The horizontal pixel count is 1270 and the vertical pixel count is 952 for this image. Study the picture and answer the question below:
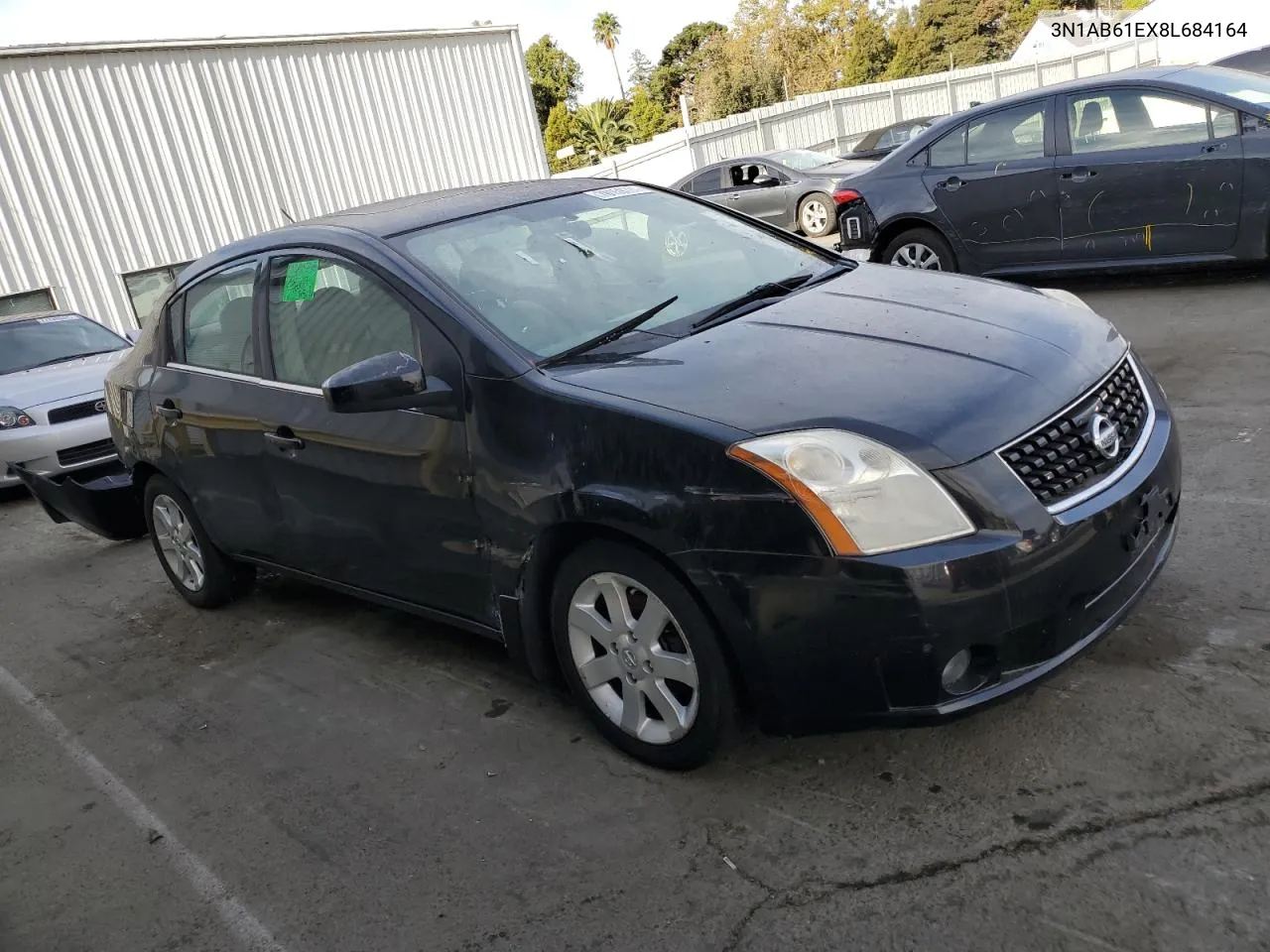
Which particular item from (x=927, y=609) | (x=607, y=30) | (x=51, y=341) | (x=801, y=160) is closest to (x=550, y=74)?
(x=607, y=30)

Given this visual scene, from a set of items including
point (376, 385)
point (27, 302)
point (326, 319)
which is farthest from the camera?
point (27, 302)

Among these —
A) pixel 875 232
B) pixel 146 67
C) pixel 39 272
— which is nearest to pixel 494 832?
pixel 875 232

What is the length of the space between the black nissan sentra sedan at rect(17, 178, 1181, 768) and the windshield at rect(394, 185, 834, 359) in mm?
13

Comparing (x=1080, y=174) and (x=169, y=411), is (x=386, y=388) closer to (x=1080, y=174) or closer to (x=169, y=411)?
(x=169, y=411)

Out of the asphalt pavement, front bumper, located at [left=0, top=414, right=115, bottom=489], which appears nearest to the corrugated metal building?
front bumper, located at [left=0, top=414, right=115, bottom=489]

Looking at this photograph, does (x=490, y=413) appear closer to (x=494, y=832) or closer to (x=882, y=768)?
(x=494, y=832)

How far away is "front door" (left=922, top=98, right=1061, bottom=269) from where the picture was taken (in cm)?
788

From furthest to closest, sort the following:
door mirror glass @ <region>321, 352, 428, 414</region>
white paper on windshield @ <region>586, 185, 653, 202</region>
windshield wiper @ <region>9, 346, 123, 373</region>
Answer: windshield wiper @ <region>9, 346, 123, 373</region> → white paper on windshield @ <region>586, 185, 653, 202</region> → door mirror glass @ <region>321, 352, 428, 414</region>

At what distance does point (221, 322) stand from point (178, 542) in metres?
1.26

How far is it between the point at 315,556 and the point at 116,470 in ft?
9.49

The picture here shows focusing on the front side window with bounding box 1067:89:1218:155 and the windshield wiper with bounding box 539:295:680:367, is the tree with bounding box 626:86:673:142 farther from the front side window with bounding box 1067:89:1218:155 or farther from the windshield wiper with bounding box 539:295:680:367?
the windshield wiper with bounding box 539:295:680:367

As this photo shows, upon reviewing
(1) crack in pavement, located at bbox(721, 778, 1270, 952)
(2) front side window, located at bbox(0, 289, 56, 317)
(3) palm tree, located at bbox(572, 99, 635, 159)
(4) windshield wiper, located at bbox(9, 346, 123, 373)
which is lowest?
(1) crack in pavement, located at bbox(721, 778, 1270, 952)

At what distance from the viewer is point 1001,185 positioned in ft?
26.4

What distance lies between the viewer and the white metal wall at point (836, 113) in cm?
2703
